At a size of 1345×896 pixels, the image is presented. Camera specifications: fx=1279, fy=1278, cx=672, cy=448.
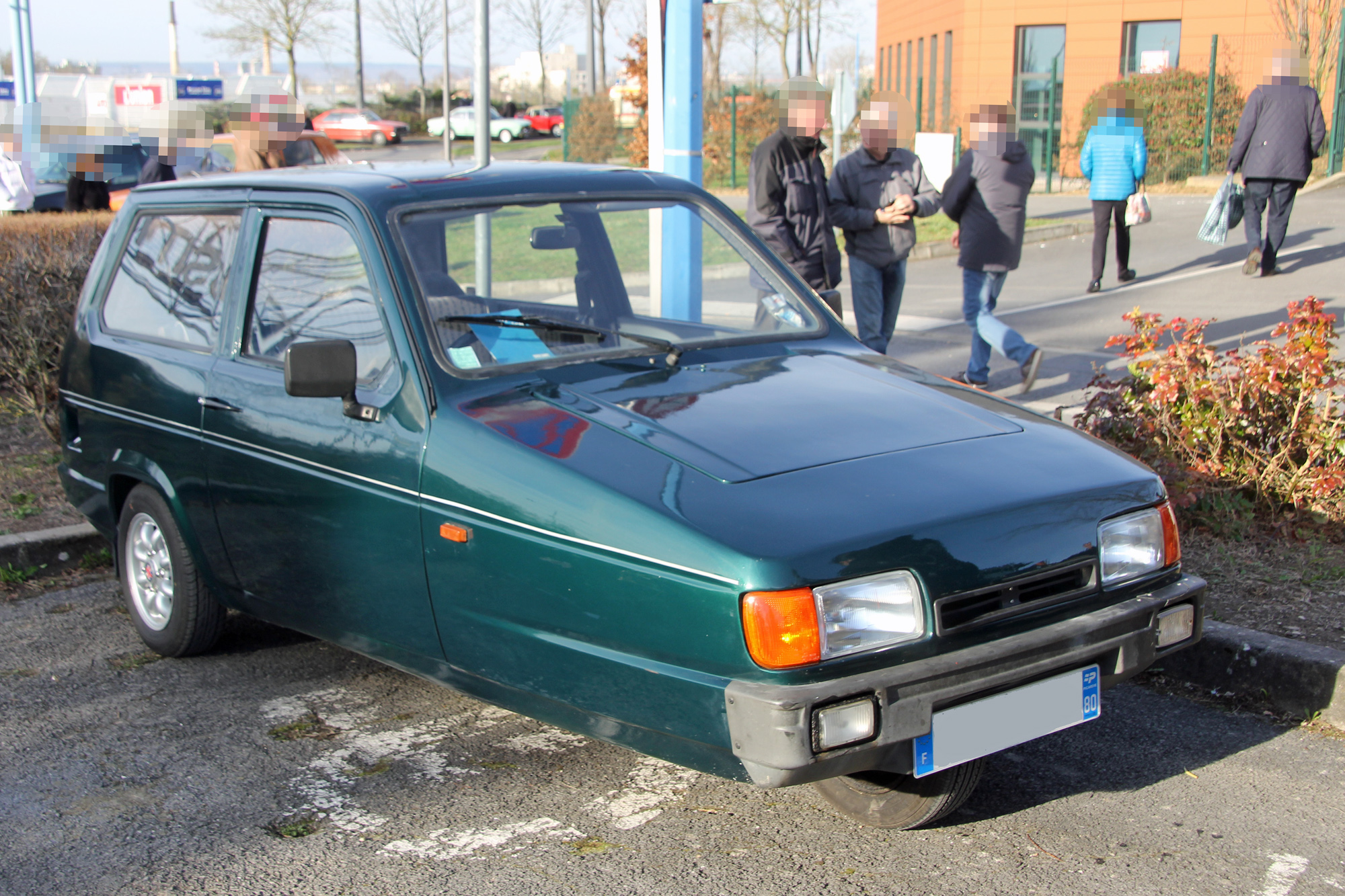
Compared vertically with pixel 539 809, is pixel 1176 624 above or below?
above

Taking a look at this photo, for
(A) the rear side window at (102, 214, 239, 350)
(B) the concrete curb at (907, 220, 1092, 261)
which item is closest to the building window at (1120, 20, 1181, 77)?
(B) the concrete curb at (907, 220, 1092, 261)

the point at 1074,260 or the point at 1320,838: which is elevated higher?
the point at 1074,260

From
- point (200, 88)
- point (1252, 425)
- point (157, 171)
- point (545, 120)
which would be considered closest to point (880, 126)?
point (1252, 425)

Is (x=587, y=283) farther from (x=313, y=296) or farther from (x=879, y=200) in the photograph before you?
(x=879, y=200)

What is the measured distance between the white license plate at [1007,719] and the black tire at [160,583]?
9.19 ft

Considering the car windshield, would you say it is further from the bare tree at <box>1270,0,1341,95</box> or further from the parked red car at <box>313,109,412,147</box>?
the parked red car at <box>313,109,412,147</box>

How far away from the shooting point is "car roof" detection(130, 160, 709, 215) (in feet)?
13.0

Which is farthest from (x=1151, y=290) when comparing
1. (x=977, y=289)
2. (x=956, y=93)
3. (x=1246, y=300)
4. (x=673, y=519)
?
(x=956, y=93)

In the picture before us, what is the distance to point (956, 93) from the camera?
32.2 m

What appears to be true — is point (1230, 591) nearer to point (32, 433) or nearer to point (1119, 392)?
point (1119, 392)

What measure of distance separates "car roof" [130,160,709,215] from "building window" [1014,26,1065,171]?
19.4 metres

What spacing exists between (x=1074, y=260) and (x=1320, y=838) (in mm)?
12842

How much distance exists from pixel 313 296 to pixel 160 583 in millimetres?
1452

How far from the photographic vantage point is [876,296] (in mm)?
7848
